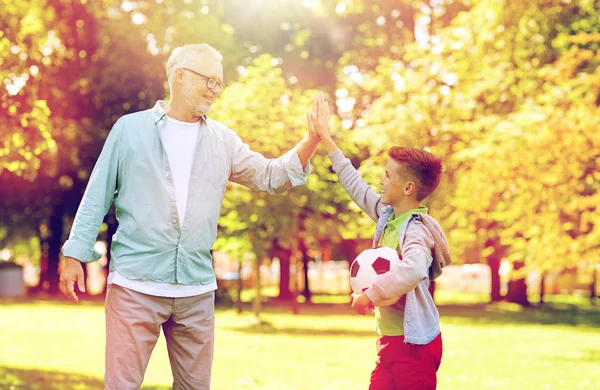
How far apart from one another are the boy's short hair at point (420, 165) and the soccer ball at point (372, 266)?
1.34 ft

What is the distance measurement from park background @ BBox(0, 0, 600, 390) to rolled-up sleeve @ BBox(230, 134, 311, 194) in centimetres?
596

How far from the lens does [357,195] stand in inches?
228

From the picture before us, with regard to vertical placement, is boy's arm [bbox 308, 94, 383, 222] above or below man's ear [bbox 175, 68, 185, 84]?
below

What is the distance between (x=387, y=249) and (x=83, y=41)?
2910 cm

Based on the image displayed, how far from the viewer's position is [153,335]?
4961 mm

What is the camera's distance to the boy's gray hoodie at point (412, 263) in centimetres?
501

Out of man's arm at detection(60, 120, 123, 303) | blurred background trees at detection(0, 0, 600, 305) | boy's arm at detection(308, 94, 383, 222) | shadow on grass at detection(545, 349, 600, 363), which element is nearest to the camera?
man's arm at detection(60, 120, 123, 303)

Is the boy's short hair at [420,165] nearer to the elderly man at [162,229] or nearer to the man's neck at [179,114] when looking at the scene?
the elderly man at [162,229]

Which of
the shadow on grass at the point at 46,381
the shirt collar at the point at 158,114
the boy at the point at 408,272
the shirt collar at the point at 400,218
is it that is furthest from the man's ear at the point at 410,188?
the shadow on grass at the point at 46,381

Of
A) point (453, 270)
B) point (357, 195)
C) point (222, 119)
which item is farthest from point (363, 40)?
point (453, 270)

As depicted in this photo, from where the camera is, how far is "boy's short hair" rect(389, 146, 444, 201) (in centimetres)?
539

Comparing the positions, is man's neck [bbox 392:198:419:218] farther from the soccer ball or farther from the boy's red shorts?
the boy's red shorts

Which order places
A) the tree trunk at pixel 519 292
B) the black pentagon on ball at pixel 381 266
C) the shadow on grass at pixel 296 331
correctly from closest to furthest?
the black pentagon on ball at pixel 381 266, the shadow on grass at pixel 296 331, the tree trunk at pixel 519 292

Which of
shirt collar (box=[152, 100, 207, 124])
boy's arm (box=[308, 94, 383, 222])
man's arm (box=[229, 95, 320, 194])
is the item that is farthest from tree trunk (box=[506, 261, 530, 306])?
shirt collar (box=[152, 100, 207, 124])
